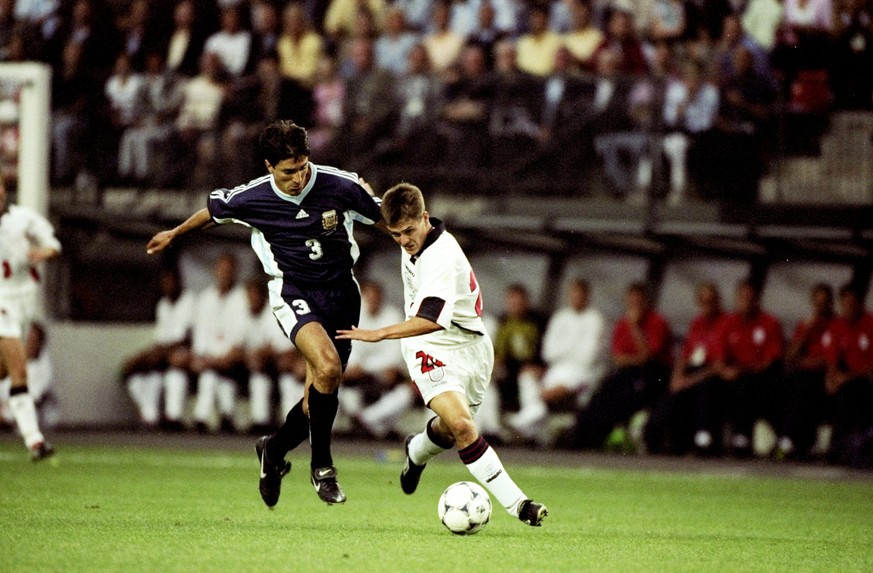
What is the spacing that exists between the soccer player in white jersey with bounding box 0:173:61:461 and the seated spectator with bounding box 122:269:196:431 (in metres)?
5.23

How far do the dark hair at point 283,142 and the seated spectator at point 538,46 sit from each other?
884 cm

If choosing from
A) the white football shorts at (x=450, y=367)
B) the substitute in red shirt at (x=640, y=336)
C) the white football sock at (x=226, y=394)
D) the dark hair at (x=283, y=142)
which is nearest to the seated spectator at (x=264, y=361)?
the white football sock at (x=226, y=394)

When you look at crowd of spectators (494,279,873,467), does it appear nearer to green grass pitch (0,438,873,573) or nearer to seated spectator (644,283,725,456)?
seated spectator (644,283,725,456)

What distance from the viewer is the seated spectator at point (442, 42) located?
17000 millimetres

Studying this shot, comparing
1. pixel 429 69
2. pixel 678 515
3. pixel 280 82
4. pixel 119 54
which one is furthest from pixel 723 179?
pixel 119 54

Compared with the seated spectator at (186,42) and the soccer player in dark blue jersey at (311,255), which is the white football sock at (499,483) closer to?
the soccer player in dark blue jersey at (311,255)

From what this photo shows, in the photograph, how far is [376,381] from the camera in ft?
56.4

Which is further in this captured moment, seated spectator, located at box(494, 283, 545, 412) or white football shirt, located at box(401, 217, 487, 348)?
seated spectator, located at box(494, 283, 545, 412)

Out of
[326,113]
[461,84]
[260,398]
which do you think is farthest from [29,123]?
[461,84]

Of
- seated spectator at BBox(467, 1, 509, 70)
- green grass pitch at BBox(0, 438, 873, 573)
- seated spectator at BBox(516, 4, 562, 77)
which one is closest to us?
green grass pitch at BBox(0, 438, 873, 573)

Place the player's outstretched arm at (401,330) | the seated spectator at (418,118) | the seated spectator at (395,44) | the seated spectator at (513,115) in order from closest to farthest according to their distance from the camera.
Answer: the player's outstretched arm at (401,330) → the seated spectator at (513,115) → the seated spectator at (418,118) → the seated spectator at (395,44)

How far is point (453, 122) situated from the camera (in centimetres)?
1599

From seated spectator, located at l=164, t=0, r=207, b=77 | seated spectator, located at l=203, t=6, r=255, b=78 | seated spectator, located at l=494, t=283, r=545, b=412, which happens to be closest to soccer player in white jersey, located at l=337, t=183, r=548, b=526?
seated spectator, located at l=494, t=283, r=545, b=412

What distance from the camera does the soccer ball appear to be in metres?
7.66
